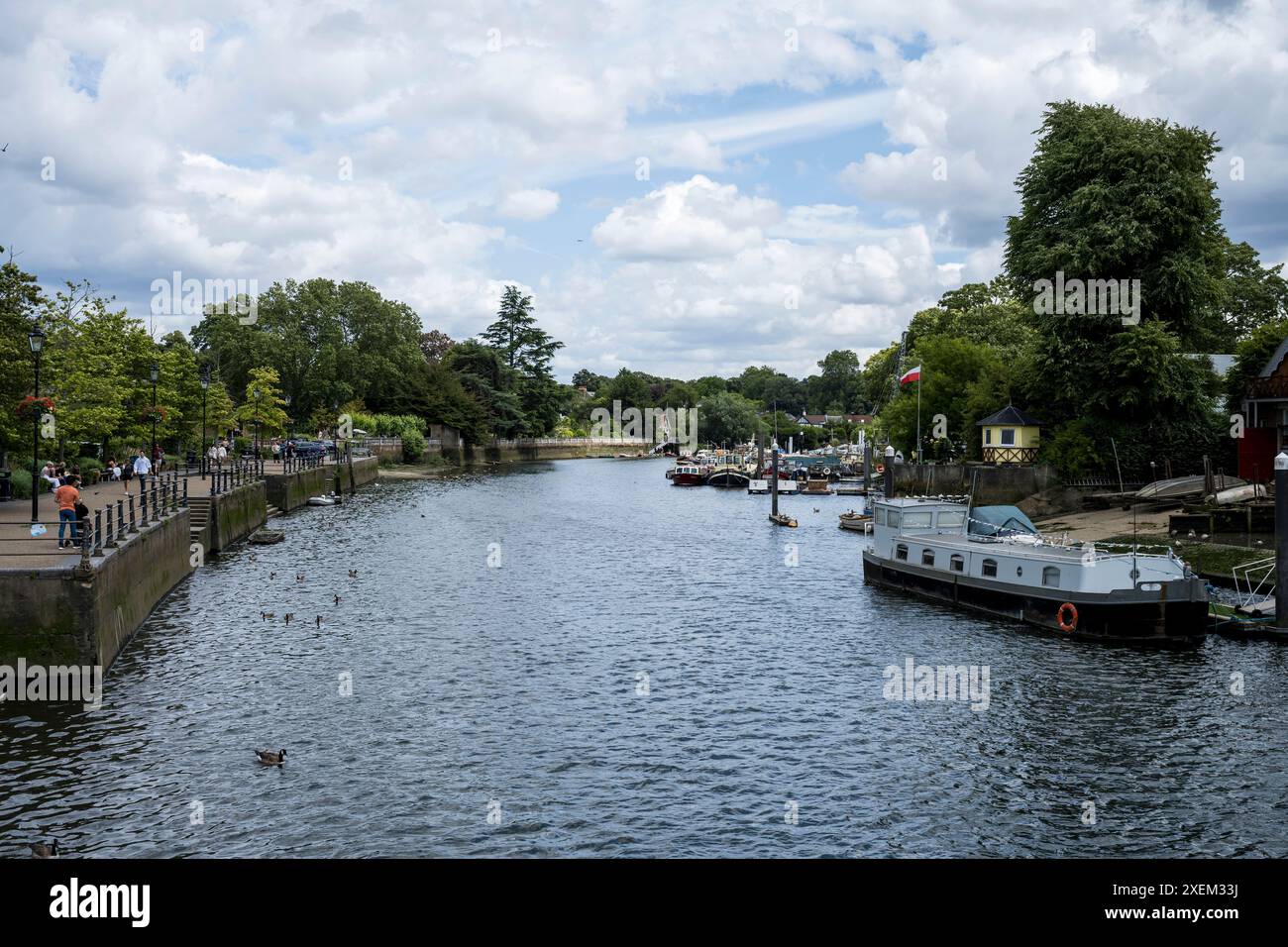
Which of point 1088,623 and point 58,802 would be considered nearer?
point 58,802

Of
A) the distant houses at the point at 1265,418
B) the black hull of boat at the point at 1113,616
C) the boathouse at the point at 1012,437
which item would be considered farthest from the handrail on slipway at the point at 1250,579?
the boathouse at the point at 1012,437

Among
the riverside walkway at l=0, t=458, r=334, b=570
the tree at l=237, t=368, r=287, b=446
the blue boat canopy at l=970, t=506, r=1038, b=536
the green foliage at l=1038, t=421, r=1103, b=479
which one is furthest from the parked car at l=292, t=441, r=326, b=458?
the blue boat canopy at l=970, t=506, r=1038, b=536

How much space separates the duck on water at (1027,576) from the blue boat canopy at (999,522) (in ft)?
0.14

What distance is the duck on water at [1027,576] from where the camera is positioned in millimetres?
32094

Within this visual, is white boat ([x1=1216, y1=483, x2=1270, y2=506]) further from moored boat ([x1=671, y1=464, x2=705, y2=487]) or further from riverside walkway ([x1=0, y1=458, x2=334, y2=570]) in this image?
moored boat ([x1=671, y1=464, x2=705, y2=487])

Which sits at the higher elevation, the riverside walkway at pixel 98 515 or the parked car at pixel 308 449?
the parked car at pixel 308 449

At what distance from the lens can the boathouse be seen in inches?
2670

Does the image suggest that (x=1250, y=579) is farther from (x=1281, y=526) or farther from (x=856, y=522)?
(x=856, y=522)

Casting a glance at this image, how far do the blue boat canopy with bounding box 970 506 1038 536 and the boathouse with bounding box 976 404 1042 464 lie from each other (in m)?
26.6

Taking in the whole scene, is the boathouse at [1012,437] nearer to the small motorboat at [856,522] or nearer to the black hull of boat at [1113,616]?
the small motorboat at [856,522]
